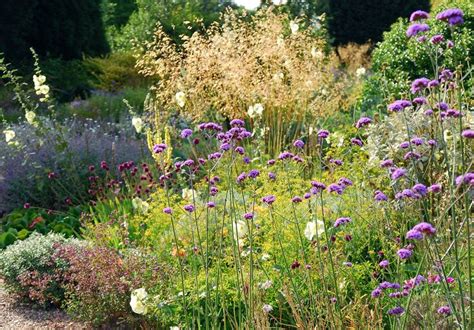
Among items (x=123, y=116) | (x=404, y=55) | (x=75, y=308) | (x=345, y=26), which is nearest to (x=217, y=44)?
(x=404, y=55)

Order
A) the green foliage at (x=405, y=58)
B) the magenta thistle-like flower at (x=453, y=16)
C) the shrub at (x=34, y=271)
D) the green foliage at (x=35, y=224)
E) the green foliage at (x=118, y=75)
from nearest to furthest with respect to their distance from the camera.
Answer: the magenta thistle-like flower at (x=453, y=16) < the shrub at (x=34, y=271) < the green foliage at (x=35, y=224) < the green foliage at (x=405, y=58) < the green foliage at (x=118, y=75)

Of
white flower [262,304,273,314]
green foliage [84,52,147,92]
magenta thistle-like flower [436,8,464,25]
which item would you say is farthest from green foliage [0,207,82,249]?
green foliage [84,52,147,92]

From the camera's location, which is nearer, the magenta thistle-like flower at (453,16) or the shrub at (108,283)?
the magenta thistle-like flower at (453,16)

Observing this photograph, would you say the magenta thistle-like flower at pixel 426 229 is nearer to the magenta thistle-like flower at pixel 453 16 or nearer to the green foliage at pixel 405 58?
the magenta thistle-like flower at pixel 453 16

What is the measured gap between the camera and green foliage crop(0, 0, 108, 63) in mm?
16188

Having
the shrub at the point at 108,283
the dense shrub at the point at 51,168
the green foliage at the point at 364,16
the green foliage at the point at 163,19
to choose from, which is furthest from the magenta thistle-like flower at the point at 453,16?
the green foliage at the point at 364,16

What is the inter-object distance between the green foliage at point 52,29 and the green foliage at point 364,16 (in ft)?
22.2

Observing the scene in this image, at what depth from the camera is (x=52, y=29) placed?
17.3 m

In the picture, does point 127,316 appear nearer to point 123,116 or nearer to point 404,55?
point 404,55

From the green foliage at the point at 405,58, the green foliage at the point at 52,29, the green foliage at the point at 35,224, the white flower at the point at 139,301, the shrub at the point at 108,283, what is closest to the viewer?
the white flower at the point at 139,301

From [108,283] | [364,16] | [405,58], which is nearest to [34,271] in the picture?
[108,283]

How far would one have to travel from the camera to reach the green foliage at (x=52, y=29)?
16188 mm

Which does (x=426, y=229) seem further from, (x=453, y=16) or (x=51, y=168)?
(x=51, y=168)

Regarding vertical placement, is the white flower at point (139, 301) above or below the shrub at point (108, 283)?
above
